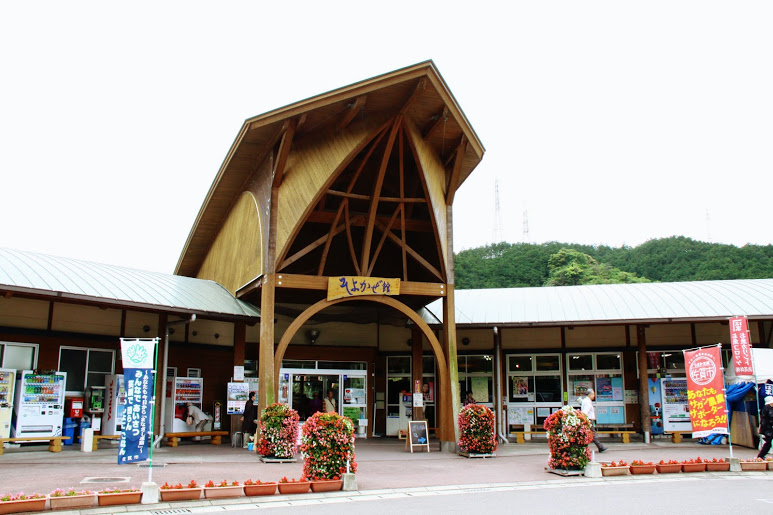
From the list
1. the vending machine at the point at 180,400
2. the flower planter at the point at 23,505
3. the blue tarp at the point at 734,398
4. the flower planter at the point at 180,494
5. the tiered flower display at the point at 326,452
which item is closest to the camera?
the flower planter at the point at 23,505

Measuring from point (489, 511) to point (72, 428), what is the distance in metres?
10.9

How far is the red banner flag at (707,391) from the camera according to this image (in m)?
12.1

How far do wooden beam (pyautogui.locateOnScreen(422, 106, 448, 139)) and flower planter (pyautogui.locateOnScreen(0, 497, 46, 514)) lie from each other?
11.0 metres

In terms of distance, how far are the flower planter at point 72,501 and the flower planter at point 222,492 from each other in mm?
1356

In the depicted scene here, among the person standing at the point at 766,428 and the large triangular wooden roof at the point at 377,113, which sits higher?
the large triangular wooden roof at the point at 377,113

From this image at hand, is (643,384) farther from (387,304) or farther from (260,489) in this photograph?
(260,489)

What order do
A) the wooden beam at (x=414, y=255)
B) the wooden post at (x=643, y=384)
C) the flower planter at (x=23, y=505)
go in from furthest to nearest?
1. the wooden post at (x=643, y=384)
2. the wooden beam at (x=414, y=255)
3. the flower planter at (x=23, y=505)

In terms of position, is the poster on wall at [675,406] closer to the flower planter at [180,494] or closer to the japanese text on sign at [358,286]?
the japanese text on sign at [358,286]

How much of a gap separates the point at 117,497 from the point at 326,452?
300cm

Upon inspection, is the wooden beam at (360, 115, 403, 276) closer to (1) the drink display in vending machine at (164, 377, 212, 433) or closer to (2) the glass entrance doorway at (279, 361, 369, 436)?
(2) the glass entrance doorway at (279, 361, 369, 436)

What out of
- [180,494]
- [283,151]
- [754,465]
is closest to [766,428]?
[754,465]

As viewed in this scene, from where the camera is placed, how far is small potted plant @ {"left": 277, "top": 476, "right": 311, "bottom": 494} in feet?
29.5

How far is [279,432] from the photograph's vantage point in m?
12.5

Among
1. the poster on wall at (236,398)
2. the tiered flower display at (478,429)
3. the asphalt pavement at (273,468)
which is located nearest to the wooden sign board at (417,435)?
the asphalt pavement at (273,468)
